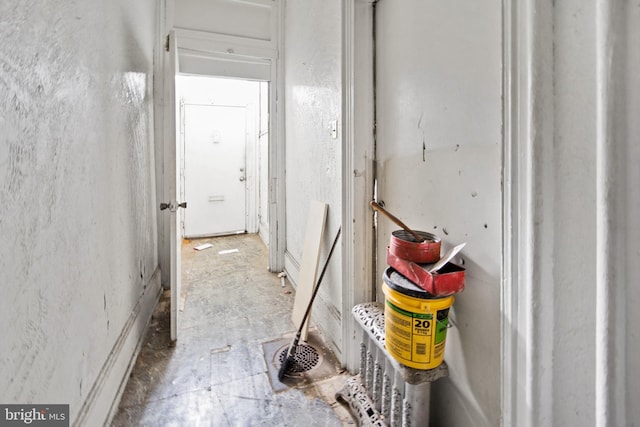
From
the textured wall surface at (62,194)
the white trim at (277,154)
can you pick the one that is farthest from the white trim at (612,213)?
the white trim at (277,154)

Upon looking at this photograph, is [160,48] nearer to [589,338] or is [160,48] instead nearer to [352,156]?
[352,156]

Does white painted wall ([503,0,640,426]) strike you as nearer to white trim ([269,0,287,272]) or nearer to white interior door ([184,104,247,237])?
white trim ([269,0,287,272])

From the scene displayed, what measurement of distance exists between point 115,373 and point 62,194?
2.98 ft

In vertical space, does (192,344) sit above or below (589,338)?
below

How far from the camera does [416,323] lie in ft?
2.92

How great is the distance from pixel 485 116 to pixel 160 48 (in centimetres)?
271

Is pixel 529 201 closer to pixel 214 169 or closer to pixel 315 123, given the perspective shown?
pixel 315 123

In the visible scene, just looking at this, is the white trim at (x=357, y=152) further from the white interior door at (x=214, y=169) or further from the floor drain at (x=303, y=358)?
the white interior door at (x=214, y=169)

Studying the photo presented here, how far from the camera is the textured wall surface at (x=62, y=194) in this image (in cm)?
72

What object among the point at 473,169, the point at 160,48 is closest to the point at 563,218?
the point at 473,169

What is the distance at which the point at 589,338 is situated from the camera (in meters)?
0.57

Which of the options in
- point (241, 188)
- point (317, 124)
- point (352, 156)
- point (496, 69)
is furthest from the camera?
point (241, 188)

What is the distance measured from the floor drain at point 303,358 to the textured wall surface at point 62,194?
2.88ft

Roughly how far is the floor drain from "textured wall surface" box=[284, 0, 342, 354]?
14cm
